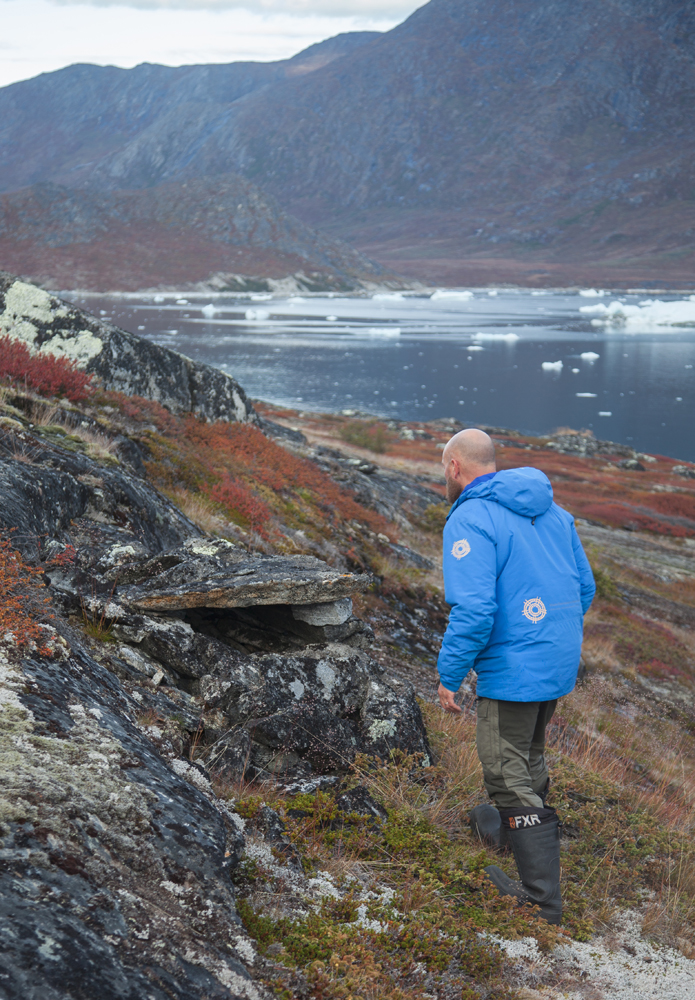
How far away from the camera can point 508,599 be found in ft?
13.5

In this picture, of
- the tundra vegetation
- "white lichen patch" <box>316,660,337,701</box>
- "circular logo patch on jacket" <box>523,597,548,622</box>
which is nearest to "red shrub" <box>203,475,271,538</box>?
the tundra vegetation

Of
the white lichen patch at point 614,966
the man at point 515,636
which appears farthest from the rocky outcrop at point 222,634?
the white lichen patch at point 614,966

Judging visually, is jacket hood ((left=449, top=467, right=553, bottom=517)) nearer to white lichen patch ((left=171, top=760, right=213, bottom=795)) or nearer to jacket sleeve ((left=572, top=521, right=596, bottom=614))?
jacket sleeve ((left=572, top=521, right=596, bottom=614))

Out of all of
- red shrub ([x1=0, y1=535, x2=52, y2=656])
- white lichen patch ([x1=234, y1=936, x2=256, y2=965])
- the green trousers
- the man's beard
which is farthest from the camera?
the man's beard

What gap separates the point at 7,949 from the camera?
2.18 meters

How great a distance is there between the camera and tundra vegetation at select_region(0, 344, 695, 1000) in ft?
11.4

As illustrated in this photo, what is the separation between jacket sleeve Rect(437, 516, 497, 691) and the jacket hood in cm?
23

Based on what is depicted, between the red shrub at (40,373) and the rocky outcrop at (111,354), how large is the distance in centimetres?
150

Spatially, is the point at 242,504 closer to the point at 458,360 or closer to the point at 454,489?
the point at 454,489

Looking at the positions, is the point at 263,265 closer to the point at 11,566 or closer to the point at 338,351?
the point at 338,351

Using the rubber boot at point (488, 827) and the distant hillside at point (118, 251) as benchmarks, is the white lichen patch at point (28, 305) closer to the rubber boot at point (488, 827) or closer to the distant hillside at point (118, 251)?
the rubber boot at point (488, 827)

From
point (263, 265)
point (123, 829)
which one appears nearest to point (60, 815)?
point (123, 829)

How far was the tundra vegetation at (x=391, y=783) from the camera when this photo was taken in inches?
137

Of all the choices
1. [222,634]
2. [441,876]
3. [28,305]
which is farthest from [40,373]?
[441,876]
